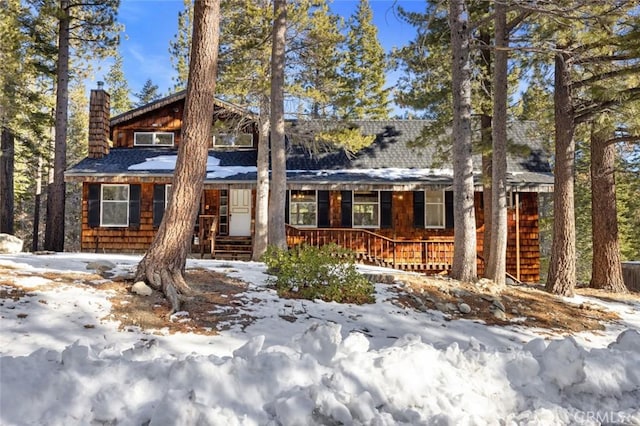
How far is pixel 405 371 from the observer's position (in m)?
2.86

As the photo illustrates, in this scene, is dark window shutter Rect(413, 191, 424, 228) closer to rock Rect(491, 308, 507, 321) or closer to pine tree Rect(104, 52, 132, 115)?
rock Rect(491, 308, 507, 321)

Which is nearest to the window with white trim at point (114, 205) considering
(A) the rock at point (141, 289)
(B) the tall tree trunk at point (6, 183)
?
(B) the tall tree trunk at point (6, 183)

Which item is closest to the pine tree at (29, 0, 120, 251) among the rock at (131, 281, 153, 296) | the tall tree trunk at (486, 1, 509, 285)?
the rock at (131, 281, 153, 296)

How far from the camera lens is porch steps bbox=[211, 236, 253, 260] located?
1337 cm

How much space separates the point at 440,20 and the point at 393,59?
5.17 ft

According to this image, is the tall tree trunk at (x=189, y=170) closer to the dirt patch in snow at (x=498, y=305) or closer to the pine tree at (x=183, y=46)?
the dirt patch in snow at (x=498, y=305)

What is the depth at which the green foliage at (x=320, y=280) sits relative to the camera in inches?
253

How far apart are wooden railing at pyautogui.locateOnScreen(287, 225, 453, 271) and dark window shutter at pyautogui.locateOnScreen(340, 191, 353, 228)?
124 centimetres

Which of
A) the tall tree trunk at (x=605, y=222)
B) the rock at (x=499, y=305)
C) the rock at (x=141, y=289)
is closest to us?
the rock at (x=141, y=289)

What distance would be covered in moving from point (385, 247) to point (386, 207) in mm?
1738

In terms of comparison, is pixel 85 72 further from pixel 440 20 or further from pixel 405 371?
pixel 405 371

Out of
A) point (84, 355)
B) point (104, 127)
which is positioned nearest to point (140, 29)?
point (104, 127)

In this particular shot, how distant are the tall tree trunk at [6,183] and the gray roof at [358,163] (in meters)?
4.52

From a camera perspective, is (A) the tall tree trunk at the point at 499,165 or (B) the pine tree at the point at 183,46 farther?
(B) the pine tree at the point at 183,46
